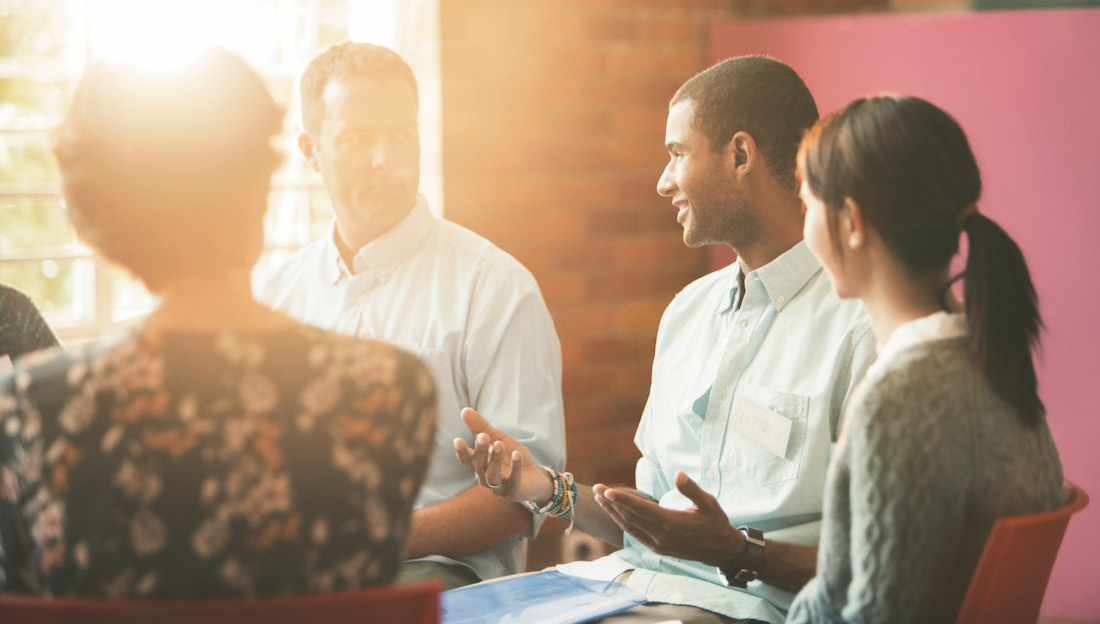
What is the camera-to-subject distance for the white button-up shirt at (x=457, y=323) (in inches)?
75.8

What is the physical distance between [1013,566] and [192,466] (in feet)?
2.74

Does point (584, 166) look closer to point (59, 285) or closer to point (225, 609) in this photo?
point (59, 285)

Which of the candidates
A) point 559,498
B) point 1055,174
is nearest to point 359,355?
point 559,498

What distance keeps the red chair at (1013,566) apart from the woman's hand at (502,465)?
0.69 meters

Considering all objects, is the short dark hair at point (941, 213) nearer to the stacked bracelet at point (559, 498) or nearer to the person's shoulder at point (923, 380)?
the person's shoulder at point (923, 380)

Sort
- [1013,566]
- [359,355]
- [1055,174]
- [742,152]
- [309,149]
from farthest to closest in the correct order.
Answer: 1. [1055,174]
2. [309,149]
3. [742,152]
4. [1013,566]
5. [359,355]

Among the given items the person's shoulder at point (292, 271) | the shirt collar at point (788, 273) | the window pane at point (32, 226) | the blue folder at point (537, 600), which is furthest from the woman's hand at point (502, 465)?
the window pane at point (32, 226)

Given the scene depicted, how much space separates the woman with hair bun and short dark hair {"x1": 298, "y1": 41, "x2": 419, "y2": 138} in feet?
3.53

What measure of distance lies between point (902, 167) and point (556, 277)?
2116 millimetres

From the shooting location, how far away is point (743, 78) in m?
1.73

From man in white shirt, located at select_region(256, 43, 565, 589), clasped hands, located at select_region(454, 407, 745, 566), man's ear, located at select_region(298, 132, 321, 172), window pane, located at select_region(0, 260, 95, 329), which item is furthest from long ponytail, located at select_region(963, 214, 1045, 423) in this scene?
window pane, located at select_region(0, 260, 95, 329)

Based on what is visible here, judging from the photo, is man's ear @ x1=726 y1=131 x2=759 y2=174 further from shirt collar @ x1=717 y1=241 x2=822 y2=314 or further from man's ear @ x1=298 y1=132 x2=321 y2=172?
man's ear @ x1=298 y1=132 x2=321 y2=172

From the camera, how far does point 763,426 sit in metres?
1.60

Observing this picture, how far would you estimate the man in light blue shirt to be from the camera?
1.48 m
